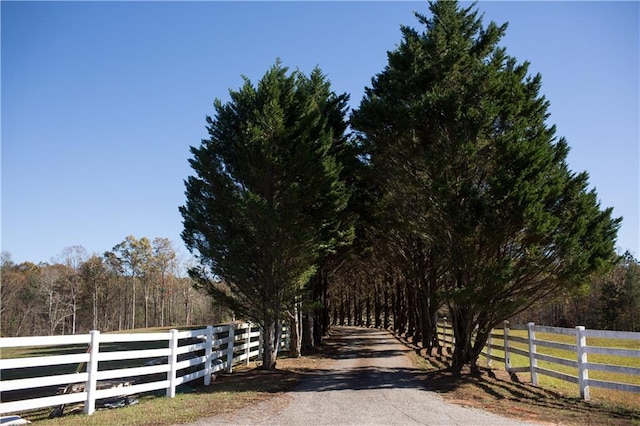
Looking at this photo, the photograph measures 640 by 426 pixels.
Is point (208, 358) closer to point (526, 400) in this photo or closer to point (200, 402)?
point (200, 402)

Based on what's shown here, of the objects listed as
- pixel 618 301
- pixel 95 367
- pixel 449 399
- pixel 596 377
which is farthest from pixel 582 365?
pixel 618 301

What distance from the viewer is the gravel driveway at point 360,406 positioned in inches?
330

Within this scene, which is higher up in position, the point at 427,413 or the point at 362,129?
the point at 362,129

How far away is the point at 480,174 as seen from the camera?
15.3 meters

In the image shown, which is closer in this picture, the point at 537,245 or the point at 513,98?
the point at 537,245

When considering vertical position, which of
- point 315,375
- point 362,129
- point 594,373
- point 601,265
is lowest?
point 594,373

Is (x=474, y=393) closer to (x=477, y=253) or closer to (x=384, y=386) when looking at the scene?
(x=384, y=386)

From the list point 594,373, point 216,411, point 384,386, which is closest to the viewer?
point 216,411

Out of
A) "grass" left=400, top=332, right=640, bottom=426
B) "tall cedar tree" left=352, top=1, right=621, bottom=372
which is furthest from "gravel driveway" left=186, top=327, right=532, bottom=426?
"tall cedar tree" left=352, top=1, right=621, bottom=372

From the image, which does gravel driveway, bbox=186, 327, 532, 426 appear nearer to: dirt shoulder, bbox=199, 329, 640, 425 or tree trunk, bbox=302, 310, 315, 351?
dirt shoulder, bbox=199, 329, 640, 425

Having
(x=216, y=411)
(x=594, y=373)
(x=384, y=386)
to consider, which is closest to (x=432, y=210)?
(x=384, y=386)

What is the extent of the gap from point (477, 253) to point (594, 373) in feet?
58.9

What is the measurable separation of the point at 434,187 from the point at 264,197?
227 inches

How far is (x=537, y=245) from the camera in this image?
13812 millimetres
